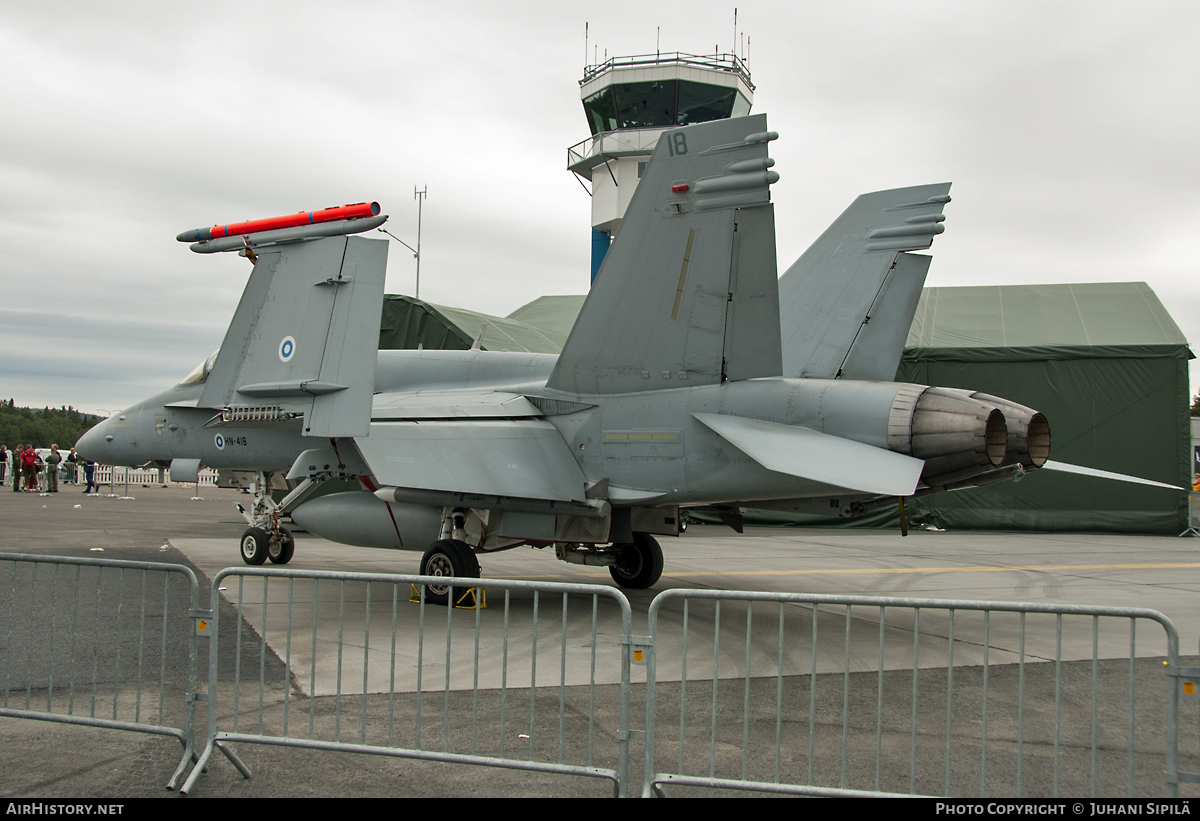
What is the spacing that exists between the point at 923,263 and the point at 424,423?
17.9ft

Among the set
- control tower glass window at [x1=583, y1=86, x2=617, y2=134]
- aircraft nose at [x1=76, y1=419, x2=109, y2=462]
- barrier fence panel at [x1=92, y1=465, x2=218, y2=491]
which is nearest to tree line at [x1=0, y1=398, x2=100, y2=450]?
barrier fence panel at [x1=92, y1=465, x2=218, y2=491]

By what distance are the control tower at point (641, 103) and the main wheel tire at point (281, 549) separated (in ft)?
73.8

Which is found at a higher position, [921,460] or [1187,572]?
[921,460]

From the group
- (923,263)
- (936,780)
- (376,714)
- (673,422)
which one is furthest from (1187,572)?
(376,714)

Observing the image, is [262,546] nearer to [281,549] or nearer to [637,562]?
[281,549]

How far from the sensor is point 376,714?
484cm

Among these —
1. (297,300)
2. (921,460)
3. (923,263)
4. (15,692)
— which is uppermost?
(923,263)

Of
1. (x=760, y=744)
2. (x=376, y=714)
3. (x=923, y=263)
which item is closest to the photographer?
(x=760, y=744)

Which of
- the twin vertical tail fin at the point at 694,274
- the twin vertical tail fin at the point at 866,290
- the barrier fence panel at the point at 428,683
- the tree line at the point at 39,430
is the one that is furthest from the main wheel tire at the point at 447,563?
the tree line at the point at 39,430

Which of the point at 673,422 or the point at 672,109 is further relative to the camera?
the point at 672,109

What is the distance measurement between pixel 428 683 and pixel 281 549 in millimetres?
7016

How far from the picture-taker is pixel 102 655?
6.13m

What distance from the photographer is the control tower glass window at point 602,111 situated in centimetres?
3272

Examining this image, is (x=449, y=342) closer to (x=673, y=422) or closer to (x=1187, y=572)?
(x=673, y=422)
